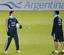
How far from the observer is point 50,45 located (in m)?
16.7

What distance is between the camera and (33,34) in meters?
19.3

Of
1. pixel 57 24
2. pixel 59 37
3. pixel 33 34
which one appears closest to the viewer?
pixel 57 24

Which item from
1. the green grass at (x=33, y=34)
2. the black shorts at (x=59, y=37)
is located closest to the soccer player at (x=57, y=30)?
the black shorts at (x=59, y=37)

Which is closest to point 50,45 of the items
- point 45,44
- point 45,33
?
Answer: point 45,44

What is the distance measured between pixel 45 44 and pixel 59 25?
6.61ft

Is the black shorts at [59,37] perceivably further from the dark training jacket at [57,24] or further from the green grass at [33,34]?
the green grass at [33,34]

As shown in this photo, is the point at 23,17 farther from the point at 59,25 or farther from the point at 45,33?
the point at 59,25

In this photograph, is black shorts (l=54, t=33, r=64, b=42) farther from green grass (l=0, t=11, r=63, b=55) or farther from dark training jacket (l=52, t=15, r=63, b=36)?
green grass (l=0, t=11, r=63, b=55)

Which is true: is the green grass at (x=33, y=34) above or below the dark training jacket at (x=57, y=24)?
below

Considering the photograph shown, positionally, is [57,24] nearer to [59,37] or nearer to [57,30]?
[57,30]

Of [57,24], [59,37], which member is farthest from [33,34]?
[57,24]

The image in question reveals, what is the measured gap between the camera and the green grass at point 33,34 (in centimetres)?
1598

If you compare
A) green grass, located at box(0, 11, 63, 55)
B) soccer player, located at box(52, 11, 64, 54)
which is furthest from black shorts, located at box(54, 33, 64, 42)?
green grass, located at box(0, 11, 63, 55)

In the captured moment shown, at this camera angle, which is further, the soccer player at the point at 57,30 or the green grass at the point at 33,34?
the green grass at the point at 33,34
